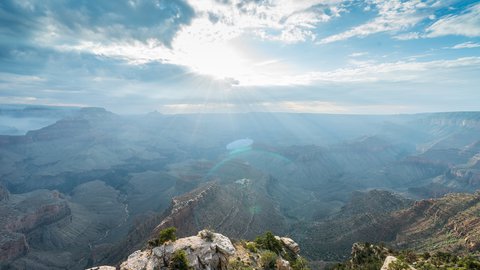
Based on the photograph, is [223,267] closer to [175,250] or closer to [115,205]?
[175,250]

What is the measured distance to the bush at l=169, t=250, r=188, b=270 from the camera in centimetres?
2809

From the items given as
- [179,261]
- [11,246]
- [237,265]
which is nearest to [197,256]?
[179,261]

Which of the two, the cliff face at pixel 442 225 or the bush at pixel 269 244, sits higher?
the bush at pixel 269 244

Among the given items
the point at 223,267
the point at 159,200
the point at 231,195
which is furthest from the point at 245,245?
the point at 159,200

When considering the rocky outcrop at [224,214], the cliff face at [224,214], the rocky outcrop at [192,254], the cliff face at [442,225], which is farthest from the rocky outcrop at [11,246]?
the cliff face at [442,225]

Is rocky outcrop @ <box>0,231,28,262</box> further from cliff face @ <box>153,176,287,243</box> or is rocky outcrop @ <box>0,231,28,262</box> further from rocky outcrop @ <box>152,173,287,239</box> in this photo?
cliff face @ <box>153,176,287,243</box>

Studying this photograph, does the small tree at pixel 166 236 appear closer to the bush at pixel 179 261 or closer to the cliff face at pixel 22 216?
the bush at pixel 179 261

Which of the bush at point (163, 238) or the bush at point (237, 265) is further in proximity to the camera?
the bush at point (163, 238)

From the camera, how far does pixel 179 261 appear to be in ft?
92.8

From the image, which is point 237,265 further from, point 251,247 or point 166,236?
point 166,236

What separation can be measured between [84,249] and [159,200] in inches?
2536

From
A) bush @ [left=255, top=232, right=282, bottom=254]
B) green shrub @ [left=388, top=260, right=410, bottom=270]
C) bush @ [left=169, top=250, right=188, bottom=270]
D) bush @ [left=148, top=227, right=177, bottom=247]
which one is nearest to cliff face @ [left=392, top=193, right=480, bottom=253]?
green shrub @ [left=388, top=260, right=410, bottom=270]

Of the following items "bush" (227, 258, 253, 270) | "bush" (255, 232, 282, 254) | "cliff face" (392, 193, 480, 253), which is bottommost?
"cliff face" (392, 193, 480, 253)

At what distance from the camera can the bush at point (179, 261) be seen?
1106 inches
